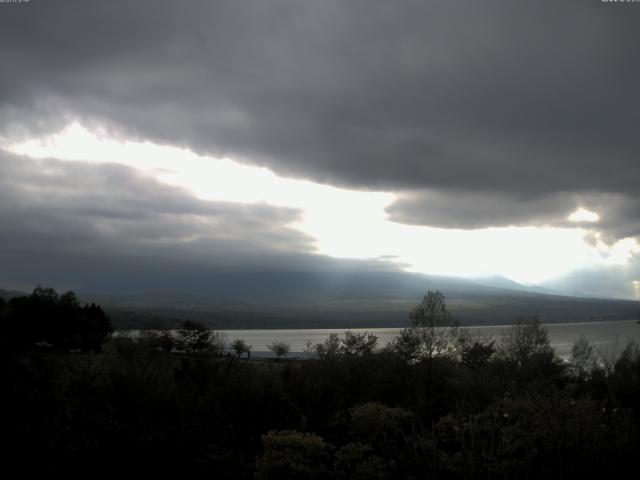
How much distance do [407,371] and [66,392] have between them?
65.8ft

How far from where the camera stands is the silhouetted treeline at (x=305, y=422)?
8.66 metres

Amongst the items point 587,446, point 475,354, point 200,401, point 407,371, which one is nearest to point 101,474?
point 200,401

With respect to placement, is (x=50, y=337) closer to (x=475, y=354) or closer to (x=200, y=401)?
(x=475, y=354)

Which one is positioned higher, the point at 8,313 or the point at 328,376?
the point at 8,313

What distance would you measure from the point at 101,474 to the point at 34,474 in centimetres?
140

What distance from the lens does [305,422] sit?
17.9 meters

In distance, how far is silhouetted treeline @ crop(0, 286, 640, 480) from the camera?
8664 mm

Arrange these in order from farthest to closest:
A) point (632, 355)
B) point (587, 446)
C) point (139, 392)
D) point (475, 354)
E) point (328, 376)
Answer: point (475, 354), point (632, 355), point (328, 376), point (139, 392), point (587, 446)

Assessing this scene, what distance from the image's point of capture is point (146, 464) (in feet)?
46.4

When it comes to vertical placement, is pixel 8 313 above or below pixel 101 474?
above

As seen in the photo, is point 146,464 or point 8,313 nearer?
point 146,464

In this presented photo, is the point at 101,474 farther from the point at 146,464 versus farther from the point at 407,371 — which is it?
the point at 407,371

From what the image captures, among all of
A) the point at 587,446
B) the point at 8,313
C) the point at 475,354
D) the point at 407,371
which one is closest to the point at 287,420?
the point at 8,313

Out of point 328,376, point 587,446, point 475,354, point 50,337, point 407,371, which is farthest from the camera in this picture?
point 50,337
